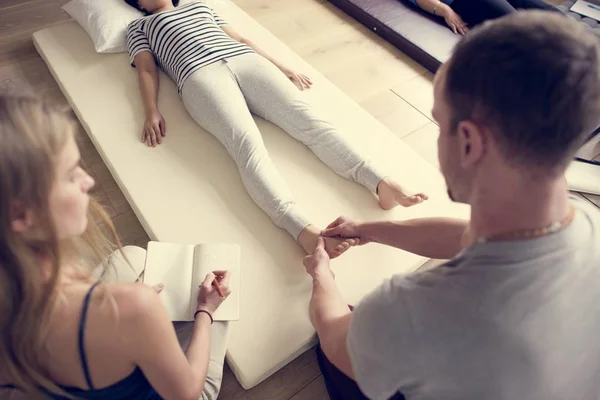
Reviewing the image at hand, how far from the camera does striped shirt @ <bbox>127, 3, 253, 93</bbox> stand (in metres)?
1.58

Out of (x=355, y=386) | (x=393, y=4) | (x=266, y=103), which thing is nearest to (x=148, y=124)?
(x=266, y=103)

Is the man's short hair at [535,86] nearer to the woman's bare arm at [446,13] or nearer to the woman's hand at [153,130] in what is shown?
the woman's hand at [153,130]

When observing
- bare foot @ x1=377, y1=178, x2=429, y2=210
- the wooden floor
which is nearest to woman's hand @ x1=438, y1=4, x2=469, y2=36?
the wooden floor

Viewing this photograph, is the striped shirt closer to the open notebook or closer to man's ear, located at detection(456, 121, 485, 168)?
the open notebook

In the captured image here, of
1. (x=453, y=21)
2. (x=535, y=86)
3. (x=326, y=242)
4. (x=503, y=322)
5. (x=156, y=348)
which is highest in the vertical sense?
(x=535, y=86)

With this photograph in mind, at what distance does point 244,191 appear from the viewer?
1444 mm

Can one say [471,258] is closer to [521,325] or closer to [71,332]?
[521,325]

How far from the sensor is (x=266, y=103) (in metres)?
1.57

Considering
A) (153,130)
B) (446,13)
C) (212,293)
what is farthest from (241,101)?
(446,13)

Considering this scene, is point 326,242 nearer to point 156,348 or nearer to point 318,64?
point 156,348

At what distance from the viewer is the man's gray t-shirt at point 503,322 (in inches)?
24.4

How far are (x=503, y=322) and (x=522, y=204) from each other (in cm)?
17

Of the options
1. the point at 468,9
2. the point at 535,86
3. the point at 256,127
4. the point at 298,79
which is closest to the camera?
the point at 535,86

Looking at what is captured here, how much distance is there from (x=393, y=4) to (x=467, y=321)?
1.96 meters
